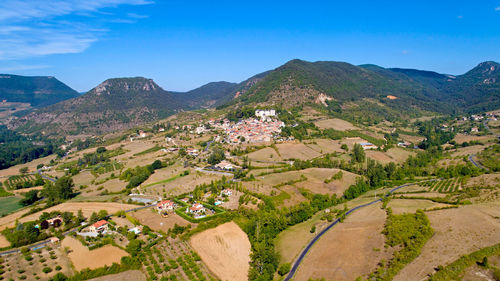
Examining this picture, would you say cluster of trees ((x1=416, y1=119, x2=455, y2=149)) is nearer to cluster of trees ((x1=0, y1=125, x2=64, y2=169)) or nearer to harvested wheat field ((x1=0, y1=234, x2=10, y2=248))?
harvested wheat field ((x1=0, y1=234, x2=10, y2=248))

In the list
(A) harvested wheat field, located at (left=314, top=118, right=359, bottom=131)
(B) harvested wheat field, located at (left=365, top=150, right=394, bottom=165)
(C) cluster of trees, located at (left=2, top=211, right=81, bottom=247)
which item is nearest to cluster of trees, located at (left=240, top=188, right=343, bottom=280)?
(C) cluster of trees, located at (left=2, top=211, right=81, bottom=247)

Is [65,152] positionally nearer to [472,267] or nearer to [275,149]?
[275,149]

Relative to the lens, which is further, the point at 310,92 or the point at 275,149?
the point at 310,92

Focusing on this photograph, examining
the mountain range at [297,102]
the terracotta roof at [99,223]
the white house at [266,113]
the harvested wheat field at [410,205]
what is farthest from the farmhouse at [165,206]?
the mountain range at [297,102]

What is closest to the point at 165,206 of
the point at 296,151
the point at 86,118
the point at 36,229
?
the point at 36,229

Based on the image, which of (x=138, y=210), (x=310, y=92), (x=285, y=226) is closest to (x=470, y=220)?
(x=285, y=226)

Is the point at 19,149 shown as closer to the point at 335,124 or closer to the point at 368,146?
the point at 335,124

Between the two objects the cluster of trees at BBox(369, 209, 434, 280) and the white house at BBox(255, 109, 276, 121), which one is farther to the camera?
the white house at BBox(255, 109, 276, 121)
